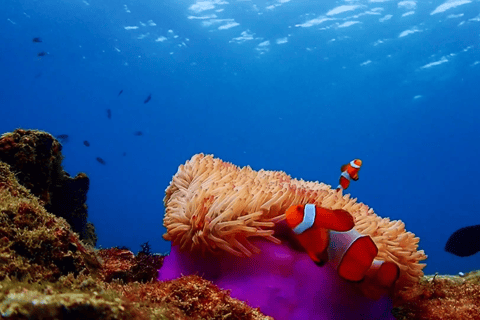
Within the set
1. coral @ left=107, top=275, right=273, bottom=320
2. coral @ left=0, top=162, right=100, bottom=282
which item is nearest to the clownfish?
coral @ left=107, top=275, right=273, bottom=320

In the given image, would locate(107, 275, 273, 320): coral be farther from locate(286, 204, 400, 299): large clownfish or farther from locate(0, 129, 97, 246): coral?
locate(0, 129, 97, 246): coral

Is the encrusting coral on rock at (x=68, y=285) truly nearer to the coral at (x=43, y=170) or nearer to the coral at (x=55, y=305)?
the coral at (x=55, y=305)

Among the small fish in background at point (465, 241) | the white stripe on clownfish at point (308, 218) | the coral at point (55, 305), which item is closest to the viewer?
the coral at point (55, 305)

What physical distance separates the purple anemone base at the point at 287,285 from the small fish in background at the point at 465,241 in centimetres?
95

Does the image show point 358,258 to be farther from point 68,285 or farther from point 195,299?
point 68,285

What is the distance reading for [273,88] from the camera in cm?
4391

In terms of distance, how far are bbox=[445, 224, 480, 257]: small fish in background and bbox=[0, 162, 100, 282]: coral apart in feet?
10.1

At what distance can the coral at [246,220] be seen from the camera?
8.01 ft

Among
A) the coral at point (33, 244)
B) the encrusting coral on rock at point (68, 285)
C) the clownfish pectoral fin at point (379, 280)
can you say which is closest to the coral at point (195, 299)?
the encrusting coral on rock at point (68, 285)

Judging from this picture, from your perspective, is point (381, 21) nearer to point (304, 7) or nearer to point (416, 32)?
point (416, 32)

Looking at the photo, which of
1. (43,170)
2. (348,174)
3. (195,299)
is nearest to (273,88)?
(348,174)

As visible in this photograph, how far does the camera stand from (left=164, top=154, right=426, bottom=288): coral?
2.44 meters

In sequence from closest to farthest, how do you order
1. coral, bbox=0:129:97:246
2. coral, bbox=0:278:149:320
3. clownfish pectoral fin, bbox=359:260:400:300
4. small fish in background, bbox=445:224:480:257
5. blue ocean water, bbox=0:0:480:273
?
coral, bbox=0:278:149:320 < clownfish pectoral fin, bbox=359:260:400:300 < small fish in background, bbox=445:224:480:257 < coral, bbox=0:129:97:246 < blue ocean water, bbox=0:0:480:273

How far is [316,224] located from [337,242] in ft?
0.88
